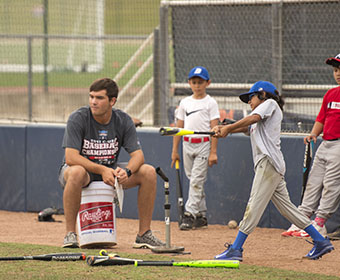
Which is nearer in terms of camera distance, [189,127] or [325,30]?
[189,127]

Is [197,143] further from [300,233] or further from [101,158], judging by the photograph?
[101,158]

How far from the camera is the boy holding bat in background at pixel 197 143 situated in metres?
8.42

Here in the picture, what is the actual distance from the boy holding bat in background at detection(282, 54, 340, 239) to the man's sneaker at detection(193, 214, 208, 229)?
122 centimetres

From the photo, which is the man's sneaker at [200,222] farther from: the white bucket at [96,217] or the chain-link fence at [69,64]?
the chain-link fence at [69,64]

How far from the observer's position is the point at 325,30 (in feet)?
29.7

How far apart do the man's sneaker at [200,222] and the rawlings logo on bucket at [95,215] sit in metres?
1.85

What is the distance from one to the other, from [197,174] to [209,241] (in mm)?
1120

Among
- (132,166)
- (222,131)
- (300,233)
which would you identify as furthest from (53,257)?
(300,233)

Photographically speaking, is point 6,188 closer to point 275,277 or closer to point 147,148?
point 147,148

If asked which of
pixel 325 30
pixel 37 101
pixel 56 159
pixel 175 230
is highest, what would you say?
pixel 325 30

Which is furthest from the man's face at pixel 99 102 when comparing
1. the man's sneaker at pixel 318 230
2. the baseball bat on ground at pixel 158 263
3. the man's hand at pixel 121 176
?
the man's sneaker at pixel 318 230

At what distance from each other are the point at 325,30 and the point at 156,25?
253 centimetres

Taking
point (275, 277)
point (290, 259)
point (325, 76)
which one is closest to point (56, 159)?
point (325, 76)

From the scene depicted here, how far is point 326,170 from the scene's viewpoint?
7.71 m
